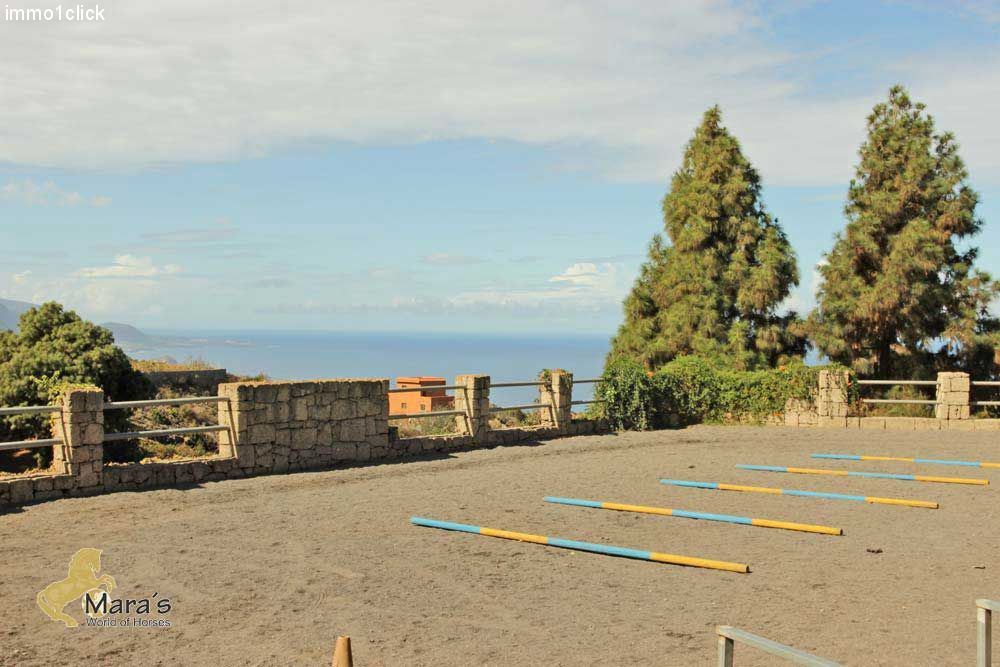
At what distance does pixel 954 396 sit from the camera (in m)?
18.5

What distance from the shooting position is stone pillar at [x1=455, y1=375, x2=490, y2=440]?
15891 millimetres

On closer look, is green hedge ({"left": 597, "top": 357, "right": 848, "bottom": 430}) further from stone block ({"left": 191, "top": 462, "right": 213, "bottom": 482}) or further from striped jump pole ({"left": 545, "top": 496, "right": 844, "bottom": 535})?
stone block ({"left": 191, "top": 462, "right": 213, "bottom": 482})

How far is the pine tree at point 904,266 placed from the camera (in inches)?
846

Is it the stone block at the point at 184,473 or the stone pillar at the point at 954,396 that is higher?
the stone pillar at the point at 954,396

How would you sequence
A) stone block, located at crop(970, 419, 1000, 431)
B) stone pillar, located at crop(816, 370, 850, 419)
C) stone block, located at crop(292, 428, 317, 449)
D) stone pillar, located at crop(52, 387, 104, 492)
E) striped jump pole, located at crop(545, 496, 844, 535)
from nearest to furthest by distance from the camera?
striped jump pole, located at crop(545, 496, 844, 535), stone pillar, located at crop(52, 387, 104, 492), stone block, located at crop(292, 428, 317, 449), stone block, located at crop(970, 419, 1000, 431), stone pillar, located at crop(816, 370, 850, 419)

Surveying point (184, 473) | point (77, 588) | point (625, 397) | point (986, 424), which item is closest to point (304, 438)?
point (184, 473)

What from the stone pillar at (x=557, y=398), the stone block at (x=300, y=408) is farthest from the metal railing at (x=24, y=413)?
the stone pillar at (x=557, y=398)

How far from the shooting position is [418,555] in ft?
26.9

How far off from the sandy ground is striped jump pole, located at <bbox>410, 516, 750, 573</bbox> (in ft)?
0.27

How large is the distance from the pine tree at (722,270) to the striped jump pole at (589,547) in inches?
611

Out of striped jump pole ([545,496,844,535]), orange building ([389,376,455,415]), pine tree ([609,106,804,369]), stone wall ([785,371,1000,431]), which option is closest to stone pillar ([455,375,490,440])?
striped jump pole ([545,496,844,535])

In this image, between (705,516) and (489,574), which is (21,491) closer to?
(489,574)

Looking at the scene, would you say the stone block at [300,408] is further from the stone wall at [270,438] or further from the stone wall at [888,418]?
the stone wall at [888,418]

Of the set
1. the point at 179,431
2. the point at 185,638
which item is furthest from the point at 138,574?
the point at 179,431
